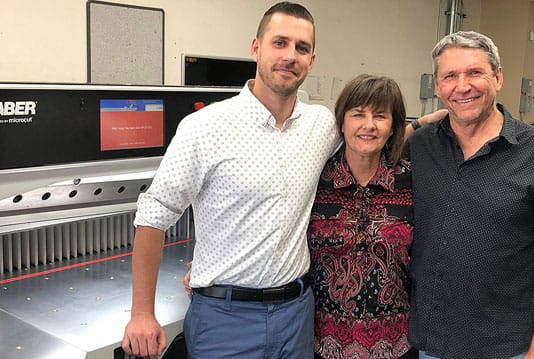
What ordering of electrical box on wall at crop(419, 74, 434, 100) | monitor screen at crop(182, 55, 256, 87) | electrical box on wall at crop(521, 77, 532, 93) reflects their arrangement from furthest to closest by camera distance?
1. electrical box on wall at crop(521, 77, 532, 93)
2. electrical box on wall at crop(419, 74, 434, 100)
3. monitor screen at crop(182, 55, 256, 87)

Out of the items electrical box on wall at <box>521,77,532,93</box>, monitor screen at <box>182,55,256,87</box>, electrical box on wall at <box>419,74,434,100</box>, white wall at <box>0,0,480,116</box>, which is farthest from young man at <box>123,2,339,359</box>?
electrical box on wall at <box>521,77,532,93</box>

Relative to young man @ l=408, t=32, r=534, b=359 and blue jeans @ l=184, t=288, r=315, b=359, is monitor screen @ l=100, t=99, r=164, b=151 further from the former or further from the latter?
young man @ l=408, t=32, r=534, b=359

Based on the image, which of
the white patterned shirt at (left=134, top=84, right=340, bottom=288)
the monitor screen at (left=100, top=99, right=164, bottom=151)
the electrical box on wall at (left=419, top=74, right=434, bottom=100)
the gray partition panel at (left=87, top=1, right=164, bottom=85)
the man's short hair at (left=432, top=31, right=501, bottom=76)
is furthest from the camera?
the electrical box on wall at (left=419, top=74, right=434, bottom=100)

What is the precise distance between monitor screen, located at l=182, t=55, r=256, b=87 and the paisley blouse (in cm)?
165

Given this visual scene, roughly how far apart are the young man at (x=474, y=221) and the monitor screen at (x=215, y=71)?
1720mm

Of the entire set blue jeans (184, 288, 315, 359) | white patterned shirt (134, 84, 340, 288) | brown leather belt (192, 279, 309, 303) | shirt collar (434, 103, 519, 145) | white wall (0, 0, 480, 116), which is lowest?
blue jeans (184, 288, 315, 359)

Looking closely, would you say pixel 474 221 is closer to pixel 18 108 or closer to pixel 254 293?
pixel 254 293

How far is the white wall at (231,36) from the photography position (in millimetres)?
2326

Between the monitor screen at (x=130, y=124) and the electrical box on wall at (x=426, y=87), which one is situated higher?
the electrical box on wall at (x=426, y=87)

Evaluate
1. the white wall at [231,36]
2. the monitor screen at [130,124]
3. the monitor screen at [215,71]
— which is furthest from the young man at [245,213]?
the monitor screen at [215,71]

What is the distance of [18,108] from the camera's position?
4.44ft

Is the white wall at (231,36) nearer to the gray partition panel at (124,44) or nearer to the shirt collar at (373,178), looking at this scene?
the gray partition panel at (124,44)

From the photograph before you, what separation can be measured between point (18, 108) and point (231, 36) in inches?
79.0

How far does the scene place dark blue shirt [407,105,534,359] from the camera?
1367 mm
